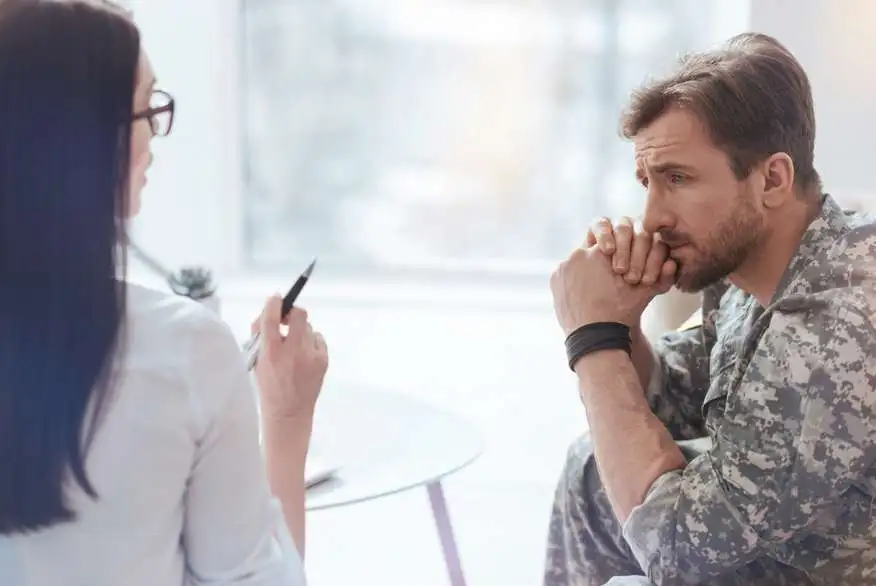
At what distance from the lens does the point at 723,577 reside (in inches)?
48.0

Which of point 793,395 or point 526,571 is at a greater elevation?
point 793,395

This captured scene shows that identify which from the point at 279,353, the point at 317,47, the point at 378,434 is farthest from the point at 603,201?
the point at 279,353

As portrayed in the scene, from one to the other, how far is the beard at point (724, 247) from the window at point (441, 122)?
126cm

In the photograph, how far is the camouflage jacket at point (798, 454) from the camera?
108cm

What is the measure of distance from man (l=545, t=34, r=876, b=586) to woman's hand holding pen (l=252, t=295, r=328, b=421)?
0.34 meters

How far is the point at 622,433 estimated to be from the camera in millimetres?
1224

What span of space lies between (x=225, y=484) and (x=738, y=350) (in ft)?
2.36

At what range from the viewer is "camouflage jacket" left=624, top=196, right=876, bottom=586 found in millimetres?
1075

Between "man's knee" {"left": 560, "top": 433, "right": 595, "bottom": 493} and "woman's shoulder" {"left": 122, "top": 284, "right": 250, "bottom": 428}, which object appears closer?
"woman's shoulder" {"left": 122, "top": 284, "right": 250, "bottom": 428}

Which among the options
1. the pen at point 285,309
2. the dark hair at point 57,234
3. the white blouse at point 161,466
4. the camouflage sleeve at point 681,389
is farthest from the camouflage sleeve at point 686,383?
the dark hair at point 57,234

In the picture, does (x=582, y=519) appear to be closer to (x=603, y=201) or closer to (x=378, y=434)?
(x=378, y=434)

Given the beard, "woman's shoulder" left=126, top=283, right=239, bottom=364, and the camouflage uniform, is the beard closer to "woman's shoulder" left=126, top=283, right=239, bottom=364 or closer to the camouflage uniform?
the camouflage uniform

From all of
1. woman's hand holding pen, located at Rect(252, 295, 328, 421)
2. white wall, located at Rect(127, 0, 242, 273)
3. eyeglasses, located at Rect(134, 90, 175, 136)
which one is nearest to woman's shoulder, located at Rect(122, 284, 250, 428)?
eyeglasses, located at Rect(134, 90, 175, 136)

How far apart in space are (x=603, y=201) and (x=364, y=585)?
1.05 m
